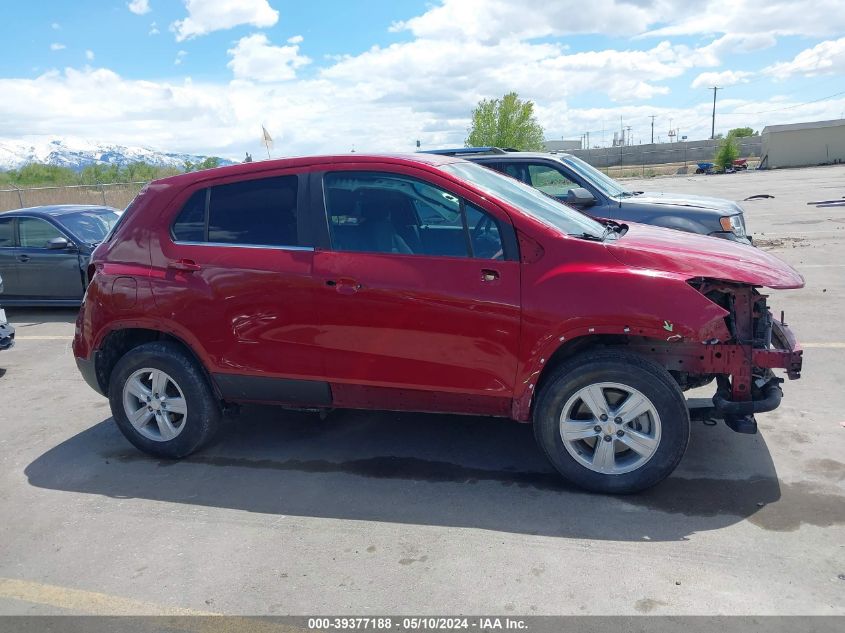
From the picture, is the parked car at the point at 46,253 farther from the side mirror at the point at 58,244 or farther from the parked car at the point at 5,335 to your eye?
the parked car at the point at 5,335

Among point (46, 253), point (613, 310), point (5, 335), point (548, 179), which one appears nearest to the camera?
point (613, 310)

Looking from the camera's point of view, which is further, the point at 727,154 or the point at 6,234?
the point at 727,154

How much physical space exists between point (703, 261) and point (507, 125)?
2254 inches

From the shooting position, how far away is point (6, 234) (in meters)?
10.4

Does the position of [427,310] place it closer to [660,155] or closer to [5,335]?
[5,335]

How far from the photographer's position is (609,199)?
8688 mm

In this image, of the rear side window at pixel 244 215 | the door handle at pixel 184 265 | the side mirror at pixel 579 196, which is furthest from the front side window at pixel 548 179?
the door handle at pixel 184 265

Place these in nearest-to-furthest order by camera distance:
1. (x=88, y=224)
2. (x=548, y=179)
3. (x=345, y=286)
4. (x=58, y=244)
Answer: (x=345, y=286) → (x=548, y=179) → (x=58, y=244) → (x=88, y=224)

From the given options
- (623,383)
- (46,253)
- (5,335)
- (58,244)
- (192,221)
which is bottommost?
(5,335)

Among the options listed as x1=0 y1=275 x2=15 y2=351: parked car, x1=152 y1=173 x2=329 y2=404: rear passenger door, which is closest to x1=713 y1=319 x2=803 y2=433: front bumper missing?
x1=152 y1=173 x2=329 y2=404: rear passenger door

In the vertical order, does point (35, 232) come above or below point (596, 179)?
below

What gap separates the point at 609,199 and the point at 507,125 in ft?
172

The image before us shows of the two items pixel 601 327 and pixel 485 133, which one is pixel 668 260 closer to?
pixel 601 327

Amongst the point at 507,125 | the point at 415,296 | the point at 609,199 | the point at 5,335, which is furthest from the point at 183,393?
the point at 507,125
